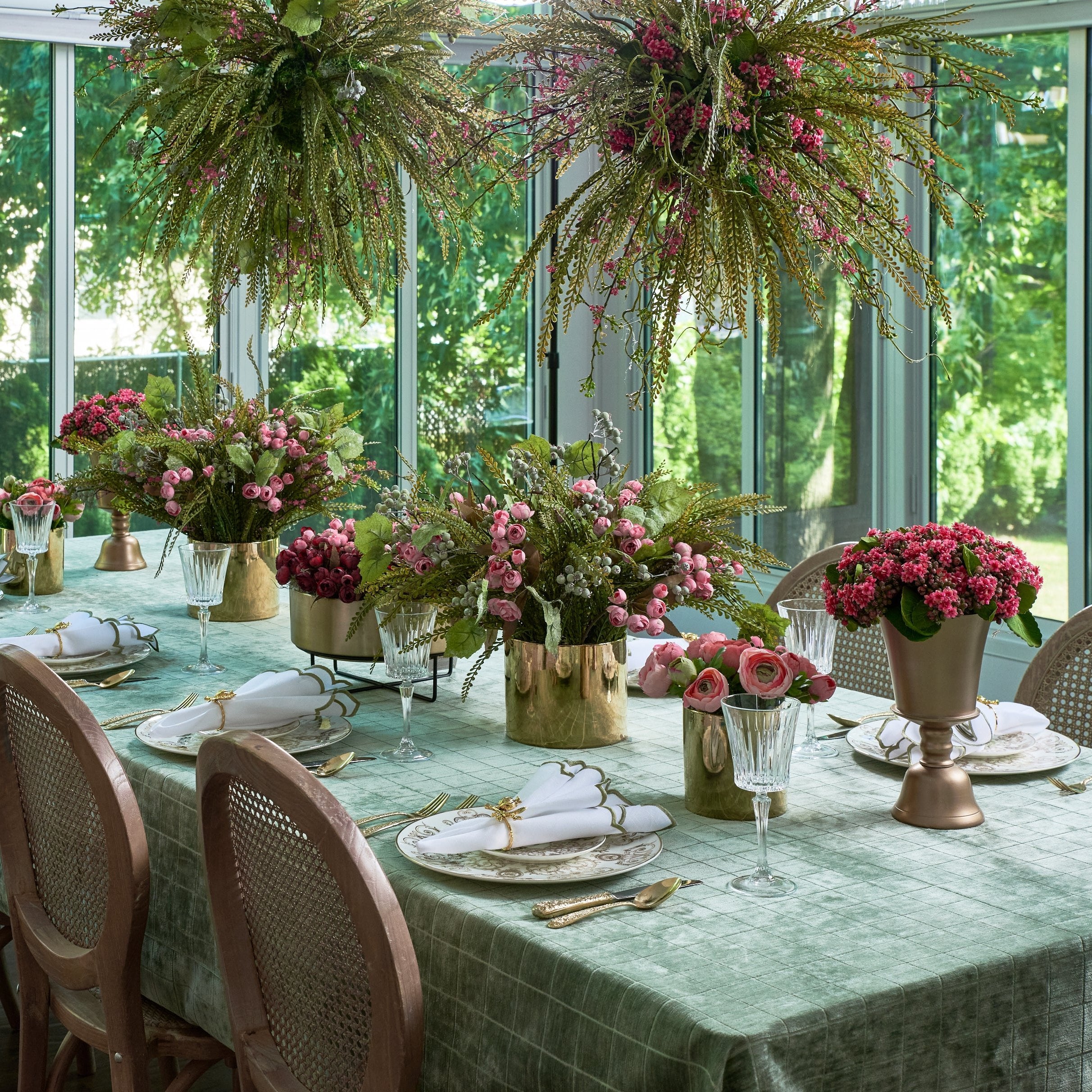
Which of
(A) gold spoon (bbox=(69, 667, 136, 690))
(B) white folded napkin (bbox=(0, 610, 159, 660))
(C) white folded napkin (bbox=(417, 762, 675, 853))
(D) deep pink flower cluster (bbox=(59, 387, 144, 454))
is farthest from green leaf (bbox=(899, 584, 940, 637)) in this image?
(D) deep pink flower cluster (bbox=(59, 387, 144, 454))

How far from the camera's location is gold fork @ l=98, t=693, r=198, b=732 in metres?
2.01

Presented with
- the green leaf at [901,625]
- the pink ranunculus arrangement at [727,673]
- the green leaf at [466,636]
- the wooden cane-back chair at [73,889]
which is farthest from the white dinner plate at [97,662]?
the green leaf at [901,625]

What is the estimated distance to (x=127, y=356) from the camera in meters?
4.85

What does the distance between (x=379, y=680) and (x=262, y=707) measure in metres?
0.36

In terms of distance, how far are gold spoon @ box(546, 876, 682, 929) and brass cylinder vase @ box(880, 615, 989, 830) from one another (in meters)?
0.35

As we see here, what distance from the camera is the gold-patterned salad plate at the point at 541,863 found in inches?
55.5

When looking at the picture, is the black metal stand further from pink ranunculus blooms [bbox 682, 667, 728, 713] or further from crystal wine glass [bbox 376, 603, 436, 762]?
pink ranunculus blooms [bbox 682, 667, 728, 713]

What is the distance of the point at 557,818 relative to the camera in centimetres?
150

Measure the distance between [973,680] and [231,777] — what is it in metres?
0.79

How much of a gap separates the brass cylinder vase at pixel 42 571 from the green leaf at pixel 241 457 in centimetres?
56

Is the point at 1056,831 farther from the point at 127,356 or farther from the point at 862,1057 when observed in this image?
the point at 127,356

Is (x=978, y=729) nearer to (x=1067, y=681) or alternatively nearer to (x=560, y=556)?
(x=1067, y=681)

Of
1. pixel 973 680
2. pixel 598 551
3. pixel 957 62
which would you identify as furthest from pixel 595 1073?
pixel 957 62

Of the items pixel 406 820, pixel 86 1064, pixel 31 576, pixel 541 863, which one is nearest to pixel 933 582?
pixel 541 863
